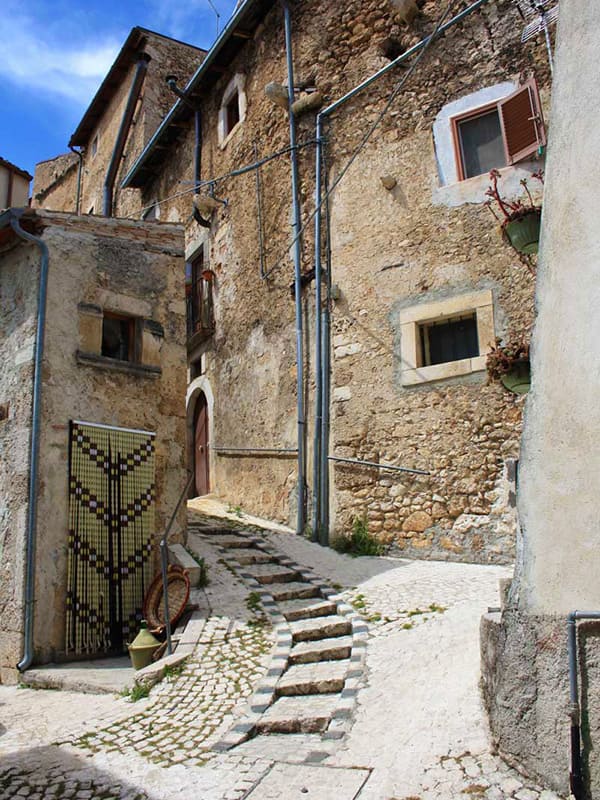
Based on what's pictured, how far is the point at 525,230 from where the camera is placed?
20.2 feet

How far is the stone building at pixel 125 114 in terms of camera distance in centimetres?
1944

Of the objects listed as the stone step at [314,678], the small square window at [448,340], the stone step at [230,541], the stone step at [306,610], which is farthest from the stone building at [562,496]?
the stone step at [230,541]

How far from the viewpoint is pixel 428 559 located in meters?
8.88

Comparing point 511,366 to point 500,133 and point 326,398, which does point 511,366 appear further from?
point 500,133

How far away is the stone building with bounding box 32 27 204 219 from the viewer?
63.8 ft

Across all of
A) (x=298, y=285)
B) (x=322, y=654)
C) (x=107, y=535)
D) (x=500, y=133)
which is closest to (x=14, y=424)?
(x=107, y=535)

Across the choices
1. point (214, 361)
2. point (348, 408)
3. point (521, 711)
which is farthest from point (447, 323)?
point (521, 711)

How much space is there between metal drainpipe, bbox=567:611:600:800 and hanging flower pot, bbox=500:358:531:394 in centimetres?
258

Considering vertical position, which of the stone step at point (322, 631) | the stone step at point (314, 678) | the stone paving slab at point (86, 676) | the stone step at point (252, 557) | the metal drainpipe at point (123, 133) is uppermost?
the metal drainpipe at point (123, 133)

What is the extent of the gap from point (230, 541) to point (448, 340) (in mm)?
3898

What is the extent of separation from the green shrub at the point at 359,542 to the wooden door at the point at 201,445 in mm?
4458

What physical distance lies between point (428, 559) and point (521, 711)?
518 centimetres

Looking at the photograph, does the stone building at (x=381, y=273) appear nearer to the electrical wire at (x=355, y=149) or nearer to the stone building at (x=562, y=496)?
the electrical wire at (x=355, y=149)

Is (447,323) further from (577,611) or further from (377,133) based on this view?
(577,611)
